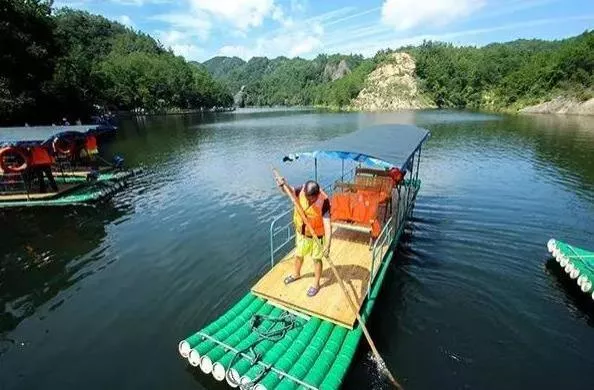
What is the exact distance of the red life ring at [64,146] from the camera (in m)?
28.7

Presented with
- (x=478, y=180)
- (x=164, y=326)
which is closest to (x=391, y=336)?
(x=164, y=326)

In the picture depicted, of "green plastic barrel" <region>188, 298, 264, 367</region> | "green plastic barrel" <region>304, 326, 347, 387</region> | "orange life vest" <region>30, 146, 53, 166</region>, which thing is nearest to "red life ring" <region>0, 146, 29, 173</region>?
"orange life vest" <region>30, 146, 53, 166</region>

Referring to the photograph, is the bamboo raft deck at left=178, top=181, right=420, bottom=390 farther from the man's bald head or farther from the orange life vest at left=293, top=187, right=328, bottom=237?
the man's bald head

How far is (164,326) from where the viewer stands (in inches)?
435

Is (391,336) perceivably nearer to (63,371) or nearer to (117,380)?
(117,380)

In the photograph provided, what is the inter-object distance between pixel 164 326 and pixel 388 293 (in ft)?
23.9

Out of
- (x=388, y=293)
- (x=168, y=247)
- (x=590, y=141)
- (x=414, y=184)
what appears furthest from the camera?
(x=590, y=141)

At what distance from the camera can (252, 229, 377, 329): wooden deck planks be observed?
905cm

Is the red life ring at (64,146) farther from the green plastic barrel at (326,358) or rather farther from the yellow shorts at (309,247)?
the green plastic barrel at (326,358)

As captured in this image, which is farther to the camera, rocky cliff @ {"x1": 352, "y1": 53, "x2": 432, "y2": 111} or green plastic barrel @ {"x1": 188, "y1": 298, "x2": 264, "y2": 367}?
rocky cliff @ {"x1": 352, "y1": 53, "x2": 432, "y2": 111}

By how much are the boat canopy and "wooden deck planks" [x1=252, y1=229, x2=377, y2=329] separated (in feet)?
9.84

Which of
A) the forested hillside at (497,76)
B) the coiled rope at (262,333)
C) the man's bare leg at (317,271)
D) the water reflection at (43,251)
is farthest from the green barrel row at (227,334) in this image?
the forested hillside at (497,76)

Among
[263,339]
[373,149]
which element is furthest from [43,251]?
[373,149]

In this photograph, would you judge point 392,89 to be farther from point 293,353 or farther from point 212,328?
point 293,353
